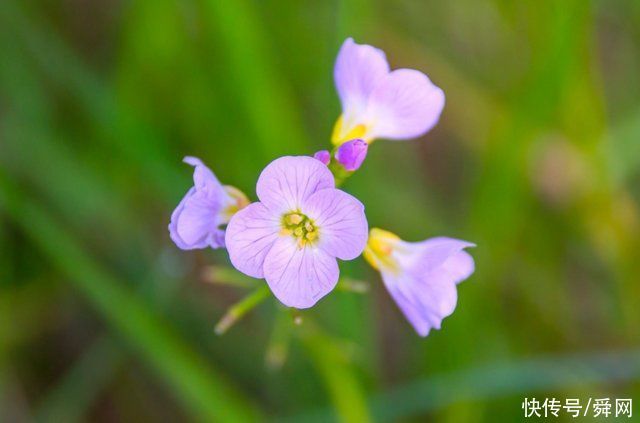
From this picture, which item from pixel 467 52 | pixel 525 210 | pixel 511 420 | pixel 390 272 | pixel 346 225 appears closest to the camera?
pixel 346 225

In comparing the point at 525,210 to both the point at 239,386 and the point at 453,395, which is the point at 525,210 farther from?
the point at 239,386

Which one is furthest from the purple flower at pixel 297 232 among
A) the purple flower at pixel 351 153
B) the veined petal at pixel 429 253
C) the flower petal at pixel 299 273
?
the veined petal at pixel 429 253

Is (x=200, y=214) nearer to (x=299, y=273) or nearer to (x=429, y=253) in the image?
(x=299, y=273)

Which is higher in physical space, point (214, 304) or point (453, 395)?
point (214, 304)

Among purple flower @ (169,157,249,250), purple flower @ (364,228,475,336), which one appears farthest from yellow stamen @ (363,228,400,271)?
purple flower @ (169,157,249,250)

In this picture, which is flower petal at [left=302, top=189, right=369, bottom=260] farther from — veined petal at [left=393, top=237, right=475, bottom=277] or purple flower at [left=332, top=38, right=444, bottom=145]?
purple flower at [left=332, top=38, right=444, bottom=145]

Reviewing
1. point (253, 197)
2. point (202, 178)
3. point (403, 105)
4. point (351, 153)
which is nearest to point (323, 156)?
point (351, 153)

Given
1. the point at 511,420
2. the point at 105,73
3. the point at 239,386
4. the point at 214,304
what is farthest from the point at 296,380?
the point at 105,73
